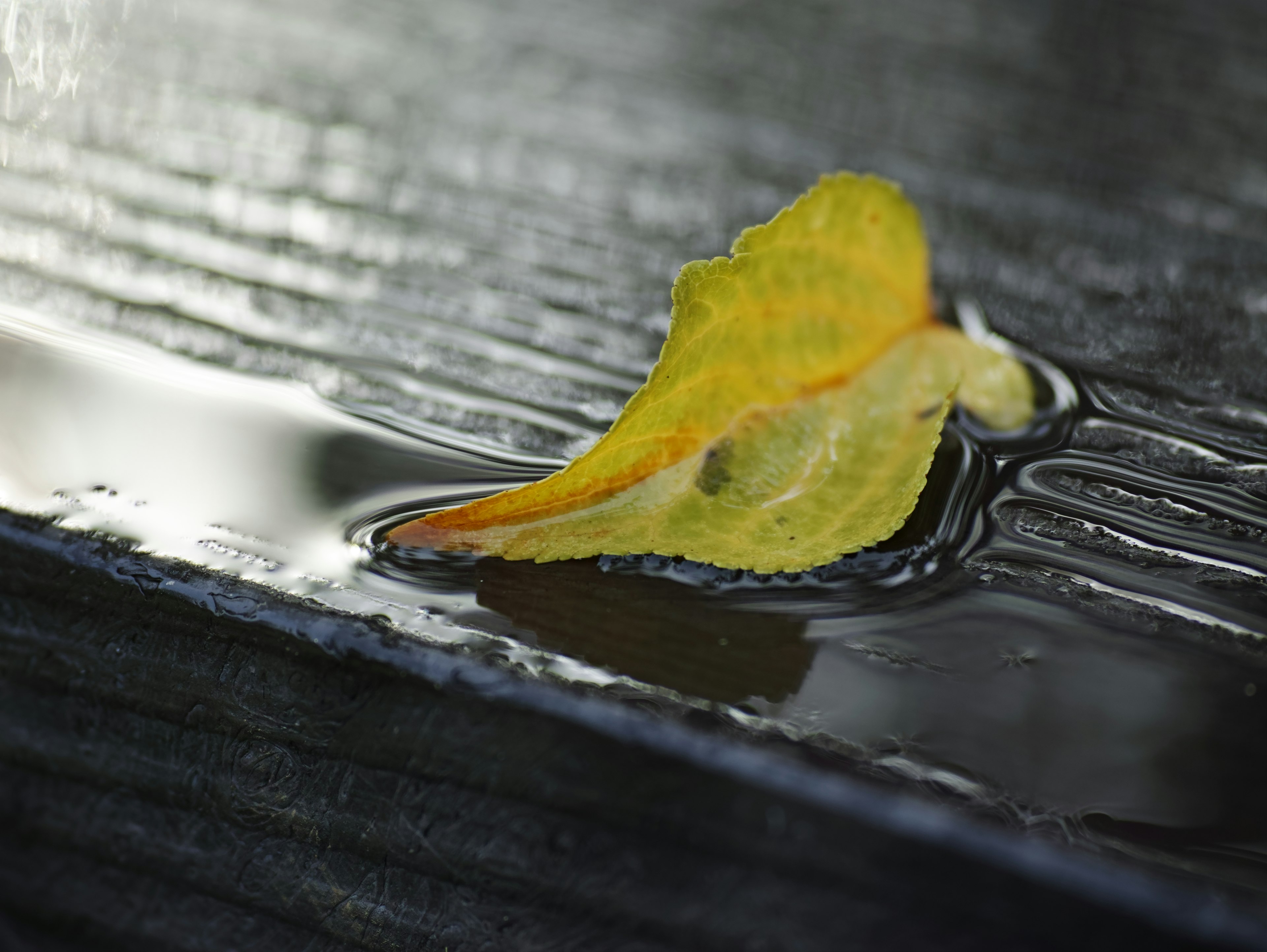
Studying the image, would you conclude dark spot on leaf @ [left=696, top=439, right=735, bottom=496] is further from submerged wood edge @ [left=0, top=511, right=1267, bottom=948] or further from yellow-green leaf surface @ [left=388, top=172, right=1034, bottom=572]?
submerged wood edge @ [left=0, top=511, right=1267, bottom=948]

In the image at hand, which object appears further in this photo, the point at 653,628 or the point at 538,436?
the point at 538,436

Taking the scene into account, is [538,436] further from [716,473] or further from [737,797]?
[737,797]

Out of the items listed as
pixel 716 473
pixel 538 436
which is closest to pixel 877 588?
pixel 716 473

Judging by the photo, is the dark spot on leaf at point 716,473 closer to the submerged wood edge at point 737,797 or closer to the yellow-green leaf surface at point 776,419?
the yellow-green leaf surface at point 776,419

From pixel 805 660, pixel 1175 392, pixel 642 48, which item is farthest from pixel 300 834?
pixel 642 48

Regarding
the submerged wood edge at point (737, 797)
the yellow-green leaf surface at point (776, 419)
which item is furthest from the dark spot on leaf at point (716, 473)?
the submerged wood edge at point (737, 797)

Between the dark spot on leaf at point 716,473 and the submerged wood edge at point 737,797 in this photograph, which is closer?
the submerged wood edge at point 737,797
